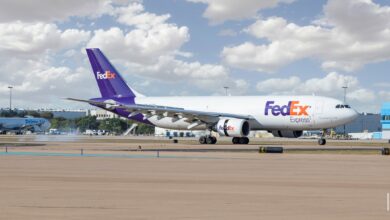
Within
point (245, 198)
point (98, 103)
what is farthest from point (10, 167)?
point (98, 103)

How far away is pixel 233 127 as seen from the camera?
58500 millimetres

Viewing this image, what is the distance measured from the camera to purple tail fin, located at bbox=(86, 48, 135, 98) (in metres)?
71.3

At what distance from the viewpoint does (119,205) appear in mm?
15219

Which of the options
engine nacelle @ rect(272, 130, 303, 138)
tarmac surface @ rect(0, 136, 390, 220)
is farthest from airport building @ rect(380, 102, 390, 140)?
tarmac surface @ rect(0, 136, 390, 220)

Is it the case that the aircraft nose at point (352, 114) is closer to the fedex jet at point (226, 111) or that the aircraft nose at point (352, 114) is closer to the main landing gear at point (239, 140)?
the fedex jet at point (226, 111)

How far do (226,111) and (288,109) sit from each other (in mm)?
7553

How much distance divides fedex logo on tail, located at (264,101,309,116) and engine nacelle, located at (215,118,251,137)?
2763mm

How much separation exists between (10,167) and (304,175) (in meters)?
13.5

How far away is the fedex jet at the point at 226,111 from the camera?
58562 mm

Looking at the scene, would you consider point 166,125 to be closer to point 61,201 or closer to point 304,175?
point 304,175

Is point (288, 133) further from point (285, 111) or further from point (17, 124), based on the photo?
point (17, 124)

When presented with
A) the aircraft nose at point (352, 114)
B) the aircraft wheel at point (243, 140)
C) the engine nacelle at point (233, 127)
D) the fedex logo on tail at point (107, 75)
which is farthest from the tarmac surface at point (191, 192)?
the fedex logo on tail at point (107, 75)

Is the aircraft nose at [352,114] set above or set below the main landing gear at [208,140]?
above

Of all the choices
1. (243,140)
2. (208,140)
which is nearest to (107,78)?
(208,140)
